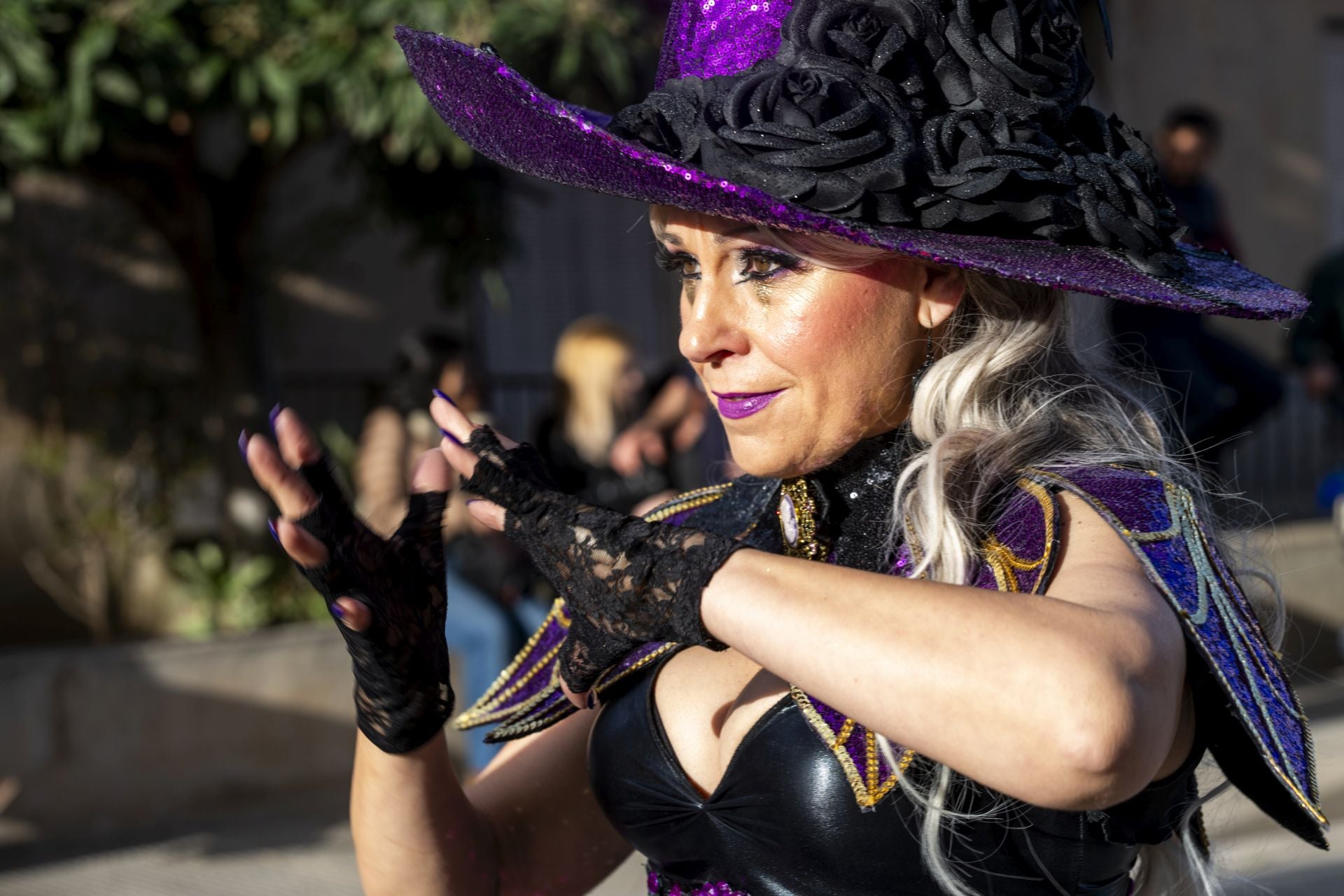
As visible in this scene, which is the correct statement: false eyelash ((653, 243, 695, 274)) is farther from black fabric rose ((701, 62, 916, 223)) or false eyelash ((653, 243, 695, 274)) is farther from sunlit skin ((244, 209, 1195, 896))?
black fabric rose ((701, 62, 916, 223))

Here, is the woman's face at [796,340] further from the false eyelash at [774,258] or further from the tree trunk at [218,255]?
the tree trunk at [218,255]

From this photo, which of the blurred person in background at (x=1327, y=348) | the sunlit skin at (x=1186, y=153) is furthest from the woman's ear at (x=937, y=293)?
the blurred person in background at (x=1327, y=348)

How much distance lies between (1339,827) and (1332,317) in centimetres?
243

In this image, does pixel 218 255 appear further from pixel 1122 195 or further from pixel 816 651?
pixel 816 651

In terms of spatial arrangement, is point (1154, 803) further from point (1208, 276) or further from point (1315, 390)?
point (1315, 390)

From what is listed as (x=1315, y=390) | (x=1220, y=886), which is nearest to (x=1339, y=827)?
(x=1315, y=390)

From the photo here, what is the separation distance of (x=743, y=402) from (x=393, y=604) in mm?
434

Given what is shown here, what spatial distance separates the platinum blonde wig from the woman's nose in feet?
0.30

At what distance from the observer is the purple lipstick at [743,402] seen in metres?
1.47

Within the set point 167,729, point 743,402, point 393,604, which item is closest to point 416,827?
point 393,604

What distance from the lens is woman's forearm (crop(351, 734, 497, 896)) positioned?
160 centimetres

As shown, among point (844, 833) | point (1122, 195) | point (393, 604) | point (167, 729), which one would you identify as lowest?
point (167, 729)

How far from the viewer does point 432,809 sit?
1.63 meters

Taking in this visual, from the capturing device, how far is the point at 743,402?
1.48 m
